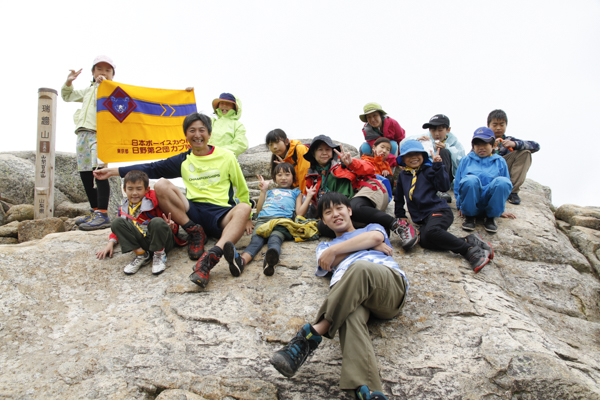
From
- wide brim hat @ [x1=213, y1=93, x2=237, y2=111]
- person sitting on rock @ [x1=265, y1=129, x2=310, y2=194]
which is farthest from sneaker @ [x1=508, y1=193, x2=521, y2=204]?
wide brim hat @ [x1=213, y1=93, x2=237, y2=111]

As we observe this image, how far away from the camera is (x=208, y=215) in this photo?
4371 mm

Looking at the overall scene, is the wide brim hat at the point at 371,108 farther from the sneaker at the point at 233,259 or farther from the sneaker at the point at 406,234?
the sneaker at the point at 233,259

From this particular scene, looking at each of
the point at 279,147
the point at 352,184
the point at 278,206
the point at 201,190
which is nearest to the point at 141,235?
the point at 201,190

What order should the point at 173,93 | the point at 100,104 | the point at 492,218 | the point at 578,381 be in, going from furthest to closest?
the point at 173,93 → the point at 100,104 → the point at 492,218 → the point at 578,381

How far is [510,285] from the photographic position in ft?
13.2

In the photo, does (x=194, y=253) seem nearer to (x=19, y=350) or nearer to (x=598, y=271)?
(x=19, y=350)

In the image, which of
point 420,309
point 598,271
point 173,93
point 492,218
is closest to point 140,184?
point 173,93

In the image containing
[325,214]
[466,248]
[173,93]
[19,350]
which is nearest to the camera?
[19,350]

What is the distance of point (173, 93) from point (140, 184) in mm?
2964

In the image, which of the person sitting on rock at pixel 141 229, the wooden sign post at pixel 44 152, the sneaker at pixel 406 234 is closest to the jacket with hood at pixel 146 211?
the person sitting on rock at pixel 141 229

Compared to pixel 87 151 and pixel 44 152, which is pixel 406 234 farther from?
pixel 44 152

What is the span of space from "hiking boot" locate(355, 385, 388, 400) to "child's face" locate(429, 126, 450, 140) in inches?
207

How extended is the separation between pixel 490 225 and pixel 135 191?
477cm

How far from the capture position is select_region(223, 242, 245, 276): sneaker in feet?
11.6
